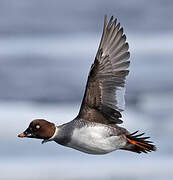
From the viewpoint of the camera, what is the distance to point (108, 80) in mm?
12406

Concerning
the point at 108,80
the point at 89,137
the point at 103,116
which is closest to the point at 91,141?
the point at 89,137

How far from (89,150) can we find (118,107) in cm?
109

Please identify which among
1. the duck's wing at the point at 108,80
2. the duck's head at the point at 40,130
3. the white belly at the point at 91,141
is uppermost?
the duck's wing at the point at 108,80

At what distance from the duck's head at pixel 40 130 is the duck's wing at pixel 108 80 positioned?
56 cm

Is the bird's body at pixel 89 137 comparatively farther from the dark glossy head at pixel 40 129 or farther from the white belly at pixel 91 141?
the dark glossy head at pixel 40 129

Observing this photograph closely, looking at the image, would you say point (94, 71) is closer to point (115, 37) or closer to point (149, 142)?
point (115, 37)

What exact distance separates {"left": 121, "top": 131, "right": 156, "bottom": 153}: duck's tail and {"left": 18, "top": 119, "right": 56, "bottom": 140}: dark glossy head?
135cm

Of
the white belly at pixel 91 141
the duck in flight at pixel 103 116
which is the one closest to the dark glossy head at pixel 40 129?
the duck in flight at pixel 103 116

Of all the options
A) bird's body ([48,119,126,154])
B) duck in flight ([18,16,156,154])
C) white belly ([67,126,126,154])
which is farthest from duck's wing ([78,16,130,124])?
white belly ([67,126,126,154])

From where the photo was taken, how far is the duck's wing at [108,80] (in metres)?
12.1

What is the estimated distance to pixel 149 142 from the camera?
12250 millimetres

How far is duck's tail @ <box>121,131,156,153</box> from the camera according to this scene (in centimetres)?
1202

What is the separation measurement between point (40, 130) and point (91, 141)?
1030mm

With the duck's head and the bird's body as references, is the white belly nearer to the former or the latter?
the bird's body
